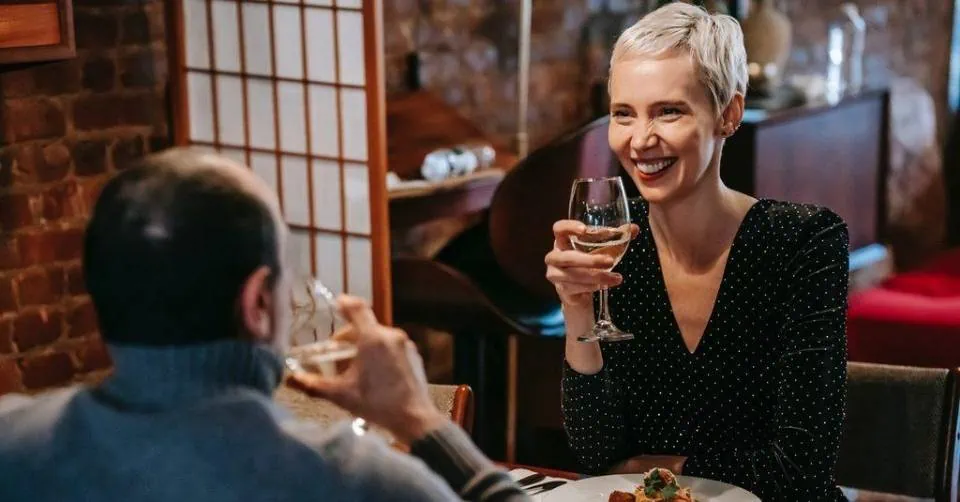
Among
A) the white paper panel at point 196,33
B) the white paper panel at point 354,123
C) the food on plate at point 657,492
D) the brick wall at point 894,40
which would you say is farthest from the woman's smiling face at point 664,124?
the brick wall at point 894,40

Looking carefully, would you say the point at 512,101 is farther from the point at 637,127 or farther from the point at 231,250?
the point at 231,250

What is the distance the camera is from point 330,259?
374cm

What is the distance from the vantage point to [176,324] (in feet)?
3.49

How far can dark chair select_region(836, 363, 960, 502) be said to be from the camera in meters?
2.25

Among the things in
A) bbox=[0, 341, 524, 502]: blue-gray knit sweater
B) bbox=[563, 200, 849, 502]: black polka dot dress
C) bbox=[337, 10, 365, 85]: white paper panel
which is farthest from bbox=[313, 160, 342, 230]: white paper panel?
bbox=[0, 341, 524, 502]: blue-gray knit sweater

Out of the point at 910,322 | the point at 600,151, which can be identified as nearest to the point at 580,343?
the point at 600,151

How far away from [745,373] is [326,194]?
180 centimetres

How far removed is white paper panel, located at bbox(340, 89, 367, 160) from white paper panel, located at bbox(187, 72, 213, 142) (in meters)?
0.48

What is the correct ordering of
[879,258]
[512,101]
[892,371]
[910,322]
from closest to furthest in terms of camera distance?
1. [892,371]
2. [910,322]
3. [512,101]
4. [879,258]

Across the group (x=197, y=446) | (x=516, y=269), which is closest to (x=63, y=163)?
(x=516, y=269)

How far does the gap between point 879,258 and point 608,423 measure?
3.97 metres

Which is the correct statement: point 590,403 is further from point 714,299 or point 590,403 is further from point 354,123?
point 354,123

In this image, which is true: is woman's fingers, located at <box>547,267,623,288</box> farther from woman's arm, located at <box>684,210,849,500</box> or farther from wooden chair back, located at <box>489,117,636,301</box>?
wooden chair back, located at <box>489,117,636,301</box>

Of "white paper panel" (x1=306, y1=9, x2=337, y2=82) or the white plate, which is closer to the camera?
the white plate
